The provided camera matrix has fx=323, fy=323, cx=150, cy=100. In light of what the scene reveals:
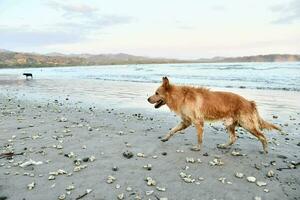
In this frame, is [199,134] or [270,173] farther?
[199,134]

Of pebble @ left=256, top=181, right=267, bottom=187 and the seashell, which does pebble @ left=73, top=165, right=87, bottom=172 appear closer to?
pebble @ left=256, top=181, right=267, bottom=187

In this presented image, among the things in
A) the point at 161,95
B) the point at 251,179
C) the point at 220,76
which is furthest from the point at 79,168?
the point at 220,76

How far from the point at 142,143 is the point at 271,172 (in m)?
3.63

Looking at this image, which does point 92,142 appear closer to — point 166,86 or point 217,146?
point 166,86

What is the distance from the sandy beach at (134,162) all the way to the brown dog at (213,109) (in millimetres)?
619

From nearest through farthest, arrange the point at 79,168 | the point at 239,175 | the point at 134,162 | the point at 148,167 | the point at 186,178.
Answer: the point at 186,178 < the point at 239,175 < the point at 79,168 < the point at 148,167 < the point at 134,162

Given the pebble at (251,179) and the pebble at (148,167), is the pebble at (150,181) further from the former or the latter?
the pebble at (251,179)

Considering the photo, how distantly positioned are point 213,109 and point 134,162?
2.65m

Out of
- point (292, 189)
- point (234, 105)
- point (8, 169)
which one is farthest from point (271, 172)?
point (8, 169)

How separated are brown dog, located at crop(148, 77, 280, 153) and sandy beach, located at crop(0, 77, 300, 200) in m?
0.62

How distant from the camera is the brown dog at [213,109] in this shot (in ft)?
27.9

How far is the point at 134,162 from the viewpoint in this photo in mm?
7500

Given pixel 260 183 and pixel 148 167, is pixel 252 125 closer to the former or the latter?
pixel 260 183

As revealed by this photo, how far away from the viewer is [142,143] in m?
9.16
